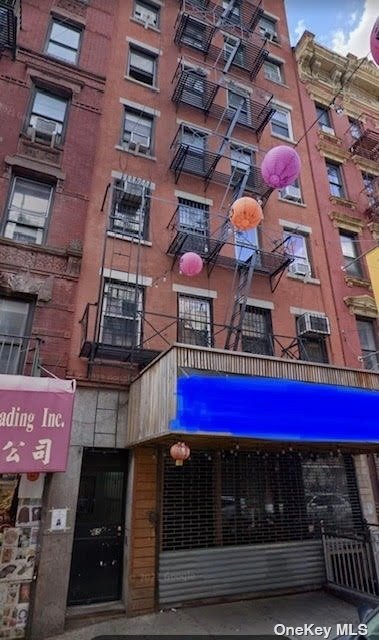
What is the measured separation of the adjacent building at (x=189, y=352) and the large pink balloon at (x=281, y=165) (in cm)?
350

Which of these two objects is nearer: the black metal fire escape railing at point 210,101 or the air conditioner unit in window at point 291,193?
the black metal fire escape railing at point 210,101

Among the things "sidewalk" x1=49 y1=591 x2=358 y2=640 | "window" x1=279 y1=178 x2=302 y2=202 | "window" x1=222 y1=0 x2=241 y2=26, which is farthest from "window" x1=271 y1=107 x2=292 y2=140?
"sidewalk" x1=49 y1=591 x2=358 y2=640

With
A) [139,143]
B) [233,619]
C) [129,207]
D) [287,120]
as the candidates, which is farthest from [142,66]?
[233,619]

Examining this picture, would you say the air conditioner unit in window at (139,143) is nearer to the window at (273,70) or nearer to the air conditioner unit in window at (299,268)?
the air conditioner unit in window at (299,268)

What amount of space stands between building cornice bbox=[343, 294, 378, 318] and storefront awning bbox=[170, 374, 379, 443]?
5.67m

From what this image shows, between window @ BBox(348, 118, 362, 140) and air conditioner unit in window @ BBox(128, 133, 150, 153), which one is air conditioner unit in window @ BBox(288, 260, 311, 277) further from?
window @ BBox(348, 118, 362, 140)

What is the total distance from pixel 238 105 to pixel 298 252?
681cm

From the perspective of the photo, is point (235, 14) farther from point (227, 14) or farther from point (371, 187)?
point (371, 187)

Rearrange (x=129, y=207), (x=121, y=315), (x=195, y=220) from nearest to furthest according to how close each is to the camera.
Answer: (x=121, y=315) < (x=129, y=207) < (x=195, y=220)

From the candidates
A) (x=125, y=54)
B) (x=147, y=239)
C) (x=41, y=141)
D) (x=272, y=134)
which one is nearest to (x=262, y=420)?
(x=147, y=239)

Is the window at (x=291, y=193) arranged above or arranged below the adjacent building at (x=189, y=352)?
above

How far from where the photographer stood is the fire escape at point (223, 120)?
11617 mm

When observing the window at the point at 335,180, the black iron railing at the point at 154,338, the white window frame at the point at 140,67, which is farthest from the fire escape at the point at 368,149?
the white window frame at the point at 140,67

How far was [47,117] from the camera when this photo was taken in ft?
37.9
